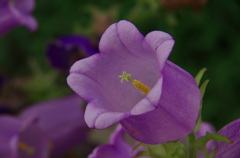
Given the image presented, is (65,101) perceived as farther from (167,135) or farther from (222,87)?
(167,135)

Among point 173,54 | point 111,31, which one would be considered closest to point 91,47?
point 173,54

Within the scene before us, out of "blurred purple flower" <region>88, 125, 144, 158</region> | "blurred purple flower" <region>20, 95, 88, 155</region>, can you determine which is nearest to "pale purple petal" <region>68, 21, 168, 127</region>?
"blurred purple flower" <region>88, 125, 144, 158</region>

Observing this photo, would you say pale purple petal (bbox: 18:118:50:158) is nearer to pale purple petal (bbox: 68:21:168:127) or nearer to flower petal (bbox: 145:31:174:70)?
pale purple petal (bbox: 68:21:168:127)

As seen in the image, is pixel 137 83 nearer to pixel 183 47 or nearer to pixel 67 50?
pixel 67 50

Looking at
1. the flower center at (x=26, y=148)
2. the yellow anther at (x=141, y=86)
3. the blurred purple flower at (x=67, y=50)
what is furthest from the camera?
the blurred purple flower at (x=67, y=50)

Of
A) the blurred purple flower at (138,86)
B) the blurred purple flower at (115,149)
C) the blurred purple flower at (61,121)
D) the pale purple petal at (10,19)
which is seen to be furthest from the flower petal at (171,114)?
the blurred purple flower at (61,121)

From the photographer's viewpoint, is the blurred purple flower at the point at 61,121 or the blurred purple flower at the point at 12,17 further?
the blurred purple flower at the point at 61,121

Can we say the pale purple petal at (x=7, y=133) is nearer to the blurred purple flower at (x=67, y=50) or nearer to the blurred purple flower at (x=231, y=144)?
the blurred purple flower at (x=67, y=50)
